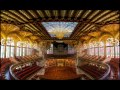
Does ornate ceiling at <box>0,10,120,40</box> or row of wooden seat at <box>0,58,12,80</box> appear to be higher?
ornate ceiling at <box>0,10,120,40</box>

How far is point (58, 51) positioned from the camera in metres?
5.14

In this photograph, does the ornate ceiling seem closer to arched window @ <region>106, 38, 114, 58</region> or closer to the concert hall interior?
the concert hall interior

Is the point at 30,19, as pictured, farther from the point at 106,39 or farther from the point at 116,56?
the point at 116,56

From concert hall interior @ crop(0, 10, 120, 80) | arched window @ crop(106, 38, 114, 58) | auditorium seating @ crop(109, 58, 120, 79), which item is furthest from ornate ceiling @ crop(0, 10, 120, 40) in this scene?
auditorium seating @ crop(109, 58, 120, 79)

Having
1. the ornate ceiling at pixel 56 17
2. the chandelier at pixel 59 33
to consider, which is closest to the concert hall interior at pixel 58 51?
the ornate ceiling at pixel 56 17

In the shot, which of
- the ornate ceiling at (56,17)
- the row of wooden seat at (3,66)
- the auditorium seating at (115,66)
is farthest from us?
the auditorium seating at (115,66)

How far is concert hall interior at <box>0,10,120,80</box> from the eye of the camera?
3.35m

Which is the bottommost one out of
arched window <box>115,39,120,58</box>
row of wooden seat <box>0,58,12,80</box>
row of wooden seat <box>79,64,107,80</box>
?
row of wooden seat <box>79,64,107,80</box>

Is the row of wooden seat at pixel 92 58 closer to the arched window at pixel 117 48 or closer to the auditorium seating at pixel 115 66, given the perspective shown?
the auditorium seating at pixel 115 66

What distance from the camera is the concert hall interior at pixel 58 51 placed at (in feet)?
11.0

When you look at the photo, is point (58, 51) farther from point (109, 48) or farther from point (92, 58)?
point (109, 48)
